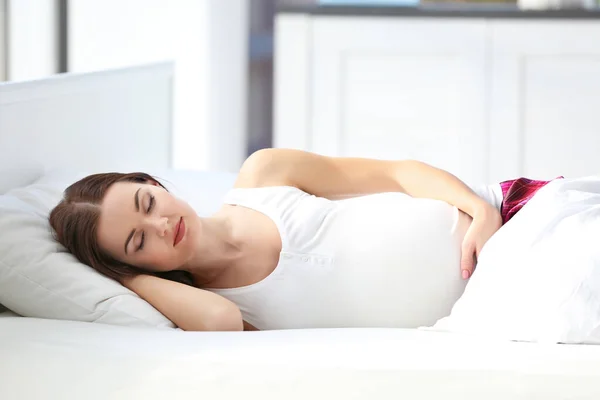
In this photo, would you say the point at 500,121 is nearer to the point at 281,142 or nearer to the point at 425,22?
the point at 425,22

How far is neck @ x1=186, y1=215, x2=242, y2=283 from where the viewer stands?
5.08 feet

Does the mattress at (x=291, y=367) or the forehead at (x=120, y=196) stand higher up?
the forehead at (x=120, y=196)

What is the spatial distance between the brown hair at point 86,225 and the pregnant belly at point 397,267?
0.33 metres

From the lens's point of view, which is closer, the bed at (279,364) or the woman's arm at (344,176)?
the bed at (279,364)

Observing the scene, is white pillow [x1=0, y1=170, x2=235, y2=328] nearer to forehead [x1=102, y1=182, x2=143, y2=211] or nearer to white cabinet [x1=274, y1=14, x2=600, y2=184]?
forehead [x1=102, y1=182, x2=143, y2=211]

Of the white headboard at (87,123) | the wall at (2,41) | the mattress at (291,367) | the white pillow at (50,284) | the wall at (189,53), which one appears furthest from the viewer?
the wall at (189,53)

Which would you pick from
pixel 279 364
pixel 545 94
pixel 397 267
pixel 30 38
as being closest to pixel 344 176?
pixel 397 267

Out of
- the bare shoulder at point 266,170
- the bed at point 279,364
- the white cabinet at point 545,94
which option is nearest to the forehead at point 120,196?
the bed at point 279,364

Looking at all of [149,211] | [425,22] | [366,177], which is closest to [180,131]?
[425,22]

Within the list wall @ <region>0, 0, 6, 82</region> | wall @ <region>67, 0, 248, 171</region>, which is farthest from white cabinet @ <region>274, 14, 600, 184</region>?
wall @ <region>0, 0, 6, 82</region>

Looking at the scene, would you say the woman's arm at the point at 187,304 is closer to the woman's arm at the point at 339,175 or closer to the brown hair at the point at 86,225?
the brown hair at the point at 86,225

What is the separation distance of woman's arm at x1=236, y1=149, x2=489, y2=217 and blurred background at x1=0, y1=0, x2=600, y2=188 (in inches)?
65.6

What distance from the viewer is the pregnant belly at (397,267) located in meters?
1.56

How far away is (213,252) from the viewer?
5.12 feet
